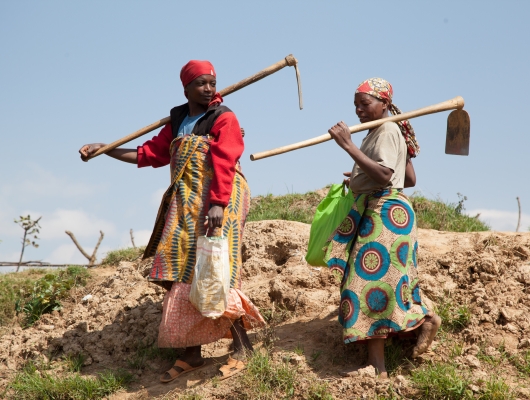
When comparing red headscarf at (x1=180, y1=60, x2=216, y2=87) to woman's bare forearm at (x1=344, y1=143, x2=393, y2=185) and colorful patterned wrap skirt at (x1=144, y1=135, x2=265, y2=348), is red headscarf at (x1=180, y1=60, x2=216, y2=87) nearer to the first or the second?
colorful patterned wrap skirt at (x1=144, y1=135, x2=265, y2=348)

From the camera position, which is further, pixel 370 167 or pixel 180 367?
pixel 180 367

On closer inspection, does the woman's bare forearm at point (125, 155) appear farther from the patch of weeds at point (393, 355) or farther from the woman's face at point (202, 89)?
the patch of weeds at point (393, 355)

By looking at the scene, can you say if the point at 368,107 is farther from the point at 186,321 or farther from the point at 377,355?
the point at 186,321

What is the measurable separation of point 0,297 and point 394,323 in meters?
4.50

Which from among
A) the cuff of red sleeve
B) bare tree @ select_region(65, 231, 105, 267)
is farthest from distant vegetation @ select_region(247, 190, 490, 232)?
the cuff of red sleeve

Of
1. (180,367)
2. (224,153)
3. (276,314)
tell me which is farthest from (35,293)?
(224,153)

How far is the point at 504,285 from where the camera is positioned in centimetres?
518

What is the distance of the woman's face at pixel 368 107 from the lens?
442 centimetres

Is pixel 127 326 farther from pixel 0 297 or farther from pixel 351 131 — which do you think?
pixel 351 131

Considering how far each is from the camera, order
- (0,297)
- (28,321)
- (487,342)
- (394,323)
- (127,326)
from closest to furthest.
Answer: (394,323) → (487,342) → (127,326) → (28,321) → (0,297)

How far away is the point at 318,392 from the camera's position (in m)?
4.20

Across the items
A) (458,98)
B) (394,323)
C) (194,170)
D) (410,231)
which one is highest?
(458,98)

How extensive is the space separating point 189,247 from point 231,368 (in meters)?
0.85

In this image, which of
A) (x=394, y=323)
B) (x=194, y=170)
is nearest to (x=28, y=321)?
(x=194, y=170)
